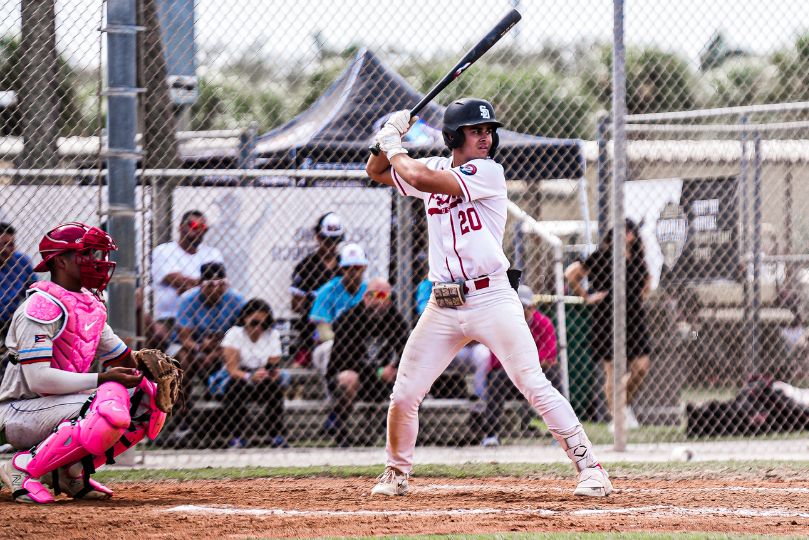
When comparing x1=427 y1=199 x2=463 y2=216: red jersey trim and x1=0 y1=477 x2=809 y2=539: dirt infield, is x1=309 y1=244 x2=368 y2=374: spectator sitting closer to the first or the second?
x1=0 y1=477 x2=809 y2=539: dirt infield

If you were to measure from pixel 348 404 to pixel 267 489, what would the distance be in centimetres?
217

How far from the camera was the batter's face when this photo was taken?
532 centimetres

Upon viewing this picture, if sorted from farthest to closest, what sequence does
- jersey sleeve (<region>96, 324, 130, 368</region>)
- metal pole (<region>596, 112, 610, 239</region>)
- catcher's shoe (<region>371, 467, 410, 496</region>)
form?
metal pole (<region>596, 112, 610, 239</region>), jersey sleeve (<region>96, 324, 130, 368</region>), catcher's shoe (<region>371, 467, 410, 496</region>)

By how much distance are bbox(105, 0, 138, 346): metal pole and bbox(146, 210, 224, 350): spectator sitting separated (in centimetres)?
126

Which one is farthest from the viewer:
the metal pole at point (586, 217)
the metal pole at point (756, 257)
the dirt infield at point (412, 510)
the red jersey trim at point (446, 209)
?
the metal pole at point (586, 217)

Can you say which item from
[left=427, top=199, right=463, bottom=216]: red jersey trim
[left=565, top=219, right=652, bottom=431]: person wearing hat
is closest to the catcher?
[left=427, top=199, right=463, bottom=216]: red jersey trim

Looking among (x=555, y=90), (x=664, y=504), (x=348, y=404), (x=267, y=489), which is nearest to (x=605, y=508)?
(x=664, y=504)

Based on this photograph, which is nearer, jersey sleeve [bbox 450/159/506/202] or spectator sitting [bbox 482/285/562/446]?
jersey sleeve [bbox 450/159/506/202]

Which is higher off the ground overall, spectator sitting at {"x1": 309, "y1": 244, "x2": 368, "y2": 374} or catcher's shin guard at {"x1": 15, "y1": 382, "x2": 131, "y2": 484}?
spectator sitting at {"x1": 309, "y1": 244, "x2": 368, "y2": 374}

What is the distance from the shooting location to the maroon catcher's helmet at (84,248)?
526 cm

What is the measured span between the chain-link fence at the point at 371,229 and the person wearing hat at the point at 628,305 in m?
0.02

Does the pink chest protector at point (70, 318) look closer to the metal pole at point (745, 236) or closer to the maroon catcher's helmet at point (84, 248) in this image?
the maroon catcher's helmet at point (84, 248)

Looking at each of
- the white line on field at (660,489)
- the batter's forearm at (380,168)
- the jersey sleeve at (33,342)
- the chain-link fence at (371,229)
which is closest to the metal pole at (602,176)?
the chain-link fence at (371,229)

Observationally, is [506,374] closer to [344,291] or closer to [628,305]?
[628,305]
